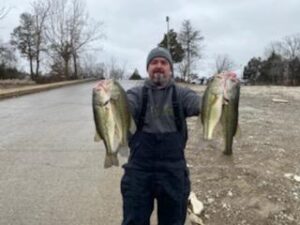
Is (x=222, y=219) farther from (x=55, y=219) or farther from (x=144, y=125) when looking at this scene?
(x=144, y=125)

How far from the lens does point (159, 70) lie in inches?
186

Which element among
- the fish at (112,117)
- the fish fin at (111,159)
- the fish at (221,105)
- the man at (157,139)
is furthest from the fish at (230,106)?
the fish fin at (111,159)

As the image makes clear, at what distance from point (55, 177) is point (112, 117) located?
15.3ft

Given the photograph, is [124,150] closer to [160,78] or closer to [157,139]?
[157,139]

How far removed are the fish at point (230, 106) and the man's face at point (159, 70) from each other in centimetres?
78

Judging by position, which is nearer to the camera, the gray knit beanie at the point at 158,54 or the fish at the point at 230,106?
the fish at the point at 230,106

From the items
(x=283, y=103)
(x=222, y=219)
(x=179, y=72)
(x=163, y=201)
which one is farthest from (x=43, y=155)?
(x=179, y=72)

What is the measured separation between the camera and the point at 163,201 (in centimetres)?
484

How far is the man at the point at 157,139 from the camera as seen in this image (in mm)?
4715

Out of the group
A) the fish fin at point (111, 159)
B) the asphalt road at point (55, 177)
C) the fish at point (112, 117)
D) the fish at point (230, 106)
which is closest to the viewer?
the fish at point (230, 106)

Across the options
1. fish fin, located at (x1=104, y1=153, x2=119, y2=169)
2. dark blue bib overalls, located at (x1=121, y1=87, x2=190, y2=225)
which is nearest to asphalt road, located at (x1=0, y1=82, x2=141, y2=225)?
dark blue bib overalls, located at (x1=121, y1=87, x2=190, y2=225)

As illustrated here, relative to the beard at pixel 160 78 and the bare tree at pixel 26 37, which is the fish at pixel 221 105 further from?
the bare tree at pixel 26 37

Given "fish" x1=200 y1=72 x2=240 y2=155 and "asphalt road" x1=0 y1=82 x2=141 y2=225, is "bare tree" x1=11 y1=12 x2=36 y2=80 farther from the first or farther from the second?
"fish" x1=200 y1=72 x2=240 y2=155

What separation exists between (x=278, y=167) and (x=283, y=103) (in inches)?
593
